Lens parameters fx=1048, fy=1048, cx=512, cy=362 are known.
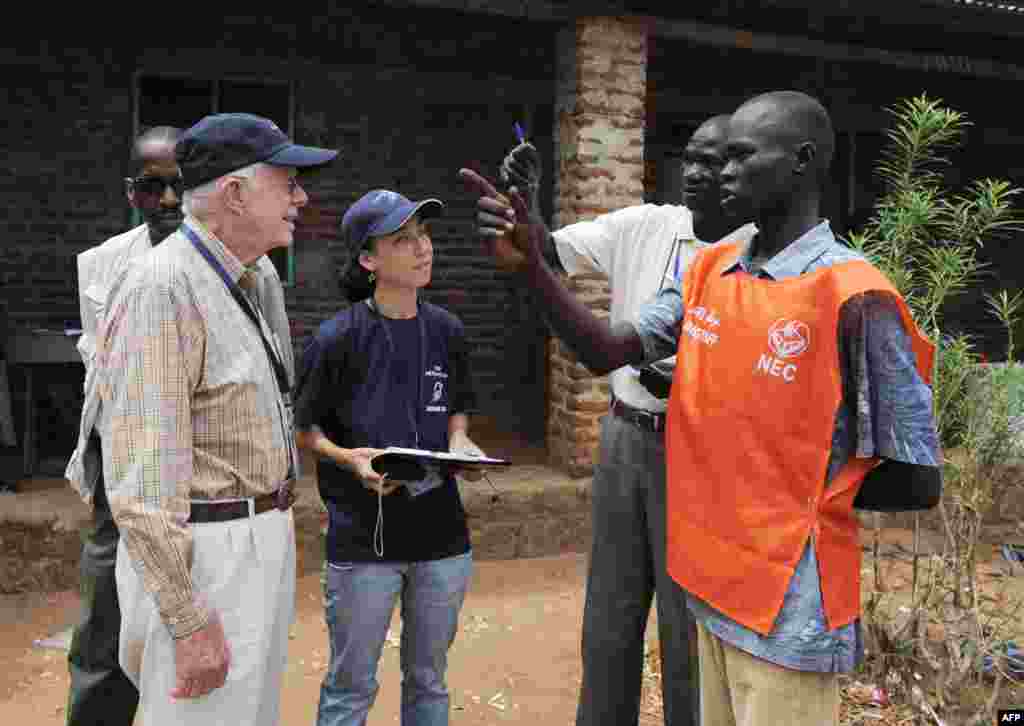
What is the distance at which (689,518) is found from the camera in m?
2.12

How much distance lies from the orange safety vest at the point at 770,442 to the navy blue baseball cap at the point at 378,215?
44.0 inches

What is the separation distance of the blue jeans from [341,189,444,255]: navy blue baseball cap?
913 millimetres

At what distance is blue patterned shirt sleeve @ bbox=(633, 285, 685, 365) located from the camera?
90.3 inches

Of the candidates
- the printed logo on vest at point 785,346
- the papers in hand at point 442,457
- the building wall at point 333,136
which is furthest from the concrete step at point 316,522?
the printed logo on vest at point 785,346

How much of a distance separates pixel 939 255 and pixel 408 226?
2.14m

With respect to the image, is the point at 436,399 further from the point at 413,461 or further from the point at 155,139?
the point at 155,139

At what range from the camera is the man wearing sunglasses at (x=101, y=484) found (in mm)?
3084

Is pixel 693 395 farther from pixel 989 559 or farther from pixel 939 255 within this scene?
pixel 989 559

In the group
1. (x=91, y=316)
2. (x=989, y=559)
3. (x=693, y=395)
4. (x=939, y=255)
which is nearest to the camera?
(x=693, y=395)

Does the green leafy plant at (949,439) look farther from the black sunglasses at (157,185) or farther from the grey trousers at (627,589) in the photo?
the black sunglasses at (157,185)

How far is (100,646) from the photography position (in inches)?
124

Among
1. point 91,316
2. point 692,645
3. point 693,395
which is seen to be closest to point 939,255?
point 692,645

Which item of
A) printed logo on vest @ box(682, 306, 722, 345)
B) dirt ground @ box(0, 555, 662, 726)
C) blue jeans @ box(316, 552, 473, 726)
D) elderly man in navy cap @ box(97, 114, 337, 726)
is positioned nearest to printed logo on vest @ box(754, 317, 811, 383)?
printed logo on vest @ box(682, 306, 722, 345)

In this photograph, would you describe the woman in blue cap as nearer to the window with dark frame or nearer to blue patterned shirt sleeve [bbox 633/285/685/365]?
blue patterned shirt sleeve [bbox 633/285/685/365]
